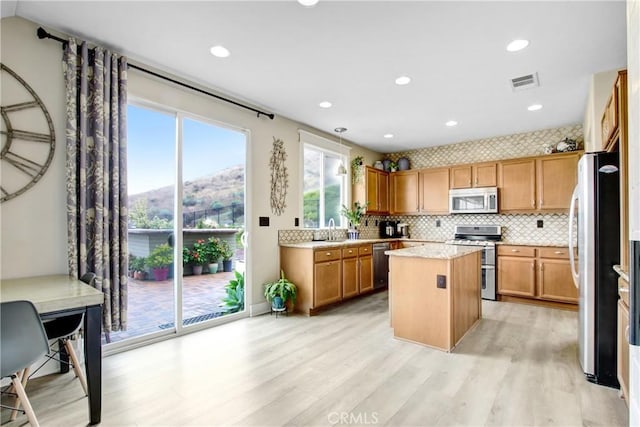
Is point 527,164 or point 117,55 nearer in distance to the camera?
point 117,55

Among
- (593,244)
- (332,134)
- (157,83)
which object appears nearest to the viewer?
(593,244)

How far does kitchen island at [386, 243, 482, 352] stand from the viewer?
9.86 feet

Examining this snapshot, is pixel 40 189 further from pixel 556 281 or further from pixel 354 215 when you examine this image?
pixel 556 281

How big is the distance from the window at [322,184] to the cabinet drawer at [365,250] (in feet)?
2.49

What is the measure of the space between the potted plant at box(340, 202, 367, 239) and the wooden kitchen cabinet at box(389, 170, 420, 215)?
946mm

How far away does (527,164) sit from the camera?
16.6 feet

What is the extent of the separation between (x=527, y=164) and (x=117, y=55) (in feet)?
18.1

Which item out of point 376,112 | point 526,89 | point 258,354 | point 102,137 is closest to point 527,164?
point 526,89

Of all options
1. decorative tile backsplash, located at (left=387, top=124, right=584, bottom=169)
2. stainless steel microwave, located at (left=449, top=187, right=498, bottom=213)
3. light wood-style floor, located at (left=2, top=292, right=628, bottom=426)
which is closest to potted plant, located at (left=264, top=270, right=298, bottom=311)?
light wood-style floor, located at (left=2, top=292, right=628, bottom=426)

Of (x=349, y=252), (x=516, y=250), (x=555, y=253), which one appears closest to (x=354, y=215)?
(x=349, y=252)

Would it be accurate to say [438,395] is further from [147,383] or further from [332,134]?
[332,134]

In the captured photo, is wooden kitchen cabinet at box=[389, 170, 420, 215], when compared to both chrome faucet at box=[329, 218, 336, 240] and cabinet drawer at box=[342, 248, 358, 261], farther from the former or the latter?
cabinet drawer at box=[342, 248, 358, 261]

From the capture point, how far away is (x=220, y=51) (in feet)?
9.35

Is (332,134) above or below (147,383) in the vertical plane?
above
